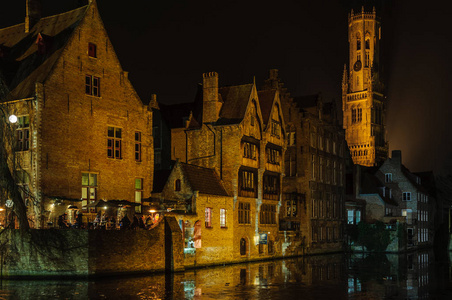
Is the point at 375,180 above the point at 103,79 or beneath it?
beneath

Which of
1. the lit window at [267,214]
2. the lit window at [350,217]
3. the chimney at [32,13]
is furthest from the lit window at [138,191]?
the lit window at [350,217]

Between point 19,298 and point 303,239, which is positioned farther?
point 303,239

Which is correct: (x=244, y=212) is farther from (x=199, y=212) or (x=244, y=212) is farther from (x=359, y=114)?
(x=359, y=114)

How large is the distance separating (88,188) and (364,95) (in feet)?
497

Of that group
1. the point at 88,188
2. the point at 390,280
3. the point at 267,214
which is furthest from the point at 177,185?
the point at 390,280

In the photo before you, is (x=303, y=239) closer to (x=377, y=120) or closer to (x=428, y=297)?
(x=428, y=297)

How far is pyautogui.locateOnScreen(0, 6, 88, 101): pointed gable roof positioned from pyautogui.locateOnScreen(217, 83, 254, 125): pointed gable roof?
45.4 feet

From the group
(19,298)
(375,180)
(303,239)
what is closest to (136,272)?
(19,298)

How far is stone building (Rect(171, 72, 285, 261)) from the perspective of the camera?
5094cm

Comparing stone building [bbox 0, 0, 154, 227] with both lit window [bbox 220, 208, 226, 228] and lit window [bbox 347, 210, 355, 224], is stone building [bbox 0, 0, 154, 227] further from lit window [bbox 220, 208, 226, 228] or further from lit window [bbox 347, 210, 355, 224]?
lit window [bbox 347, 210, 355, 224]

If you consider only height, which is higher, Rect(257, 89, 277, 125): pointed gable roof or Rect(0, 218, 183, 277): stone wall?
Rect(257, 89, 277, 125): pointed gable roof

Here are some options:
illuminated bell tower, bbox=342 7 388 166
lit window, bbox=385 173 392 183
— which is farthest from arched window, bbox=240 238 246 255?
illuminated bell tower, bbox=342 7 388 166

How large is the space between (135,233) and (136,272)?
91.8 inches

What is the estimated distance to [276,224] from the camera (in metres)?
58.5
